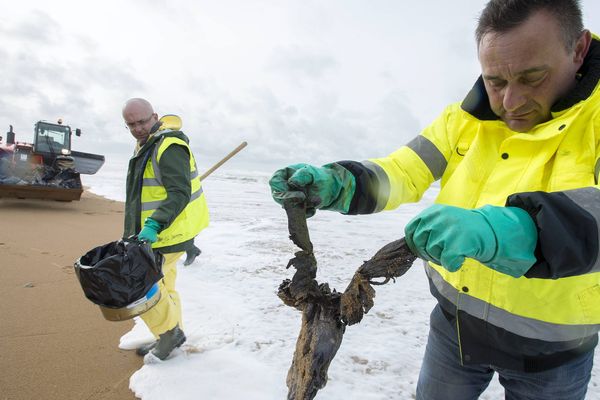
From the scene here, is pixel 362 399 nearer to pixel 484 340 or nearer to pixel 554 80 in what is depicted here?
pixel 484 340

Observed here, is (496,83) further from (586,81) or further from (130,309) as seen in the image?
(130,309)

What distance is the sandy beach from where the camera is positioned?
2.65 metres

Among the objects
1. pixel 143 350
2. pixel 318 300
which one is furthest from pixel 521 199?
pixel 143 350

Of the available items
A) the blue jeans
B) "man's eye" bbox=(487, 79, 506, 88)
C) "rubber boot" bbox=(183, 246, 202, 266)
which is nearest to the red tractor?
"rubber boot" bbox=(183, 246, 202, 266)

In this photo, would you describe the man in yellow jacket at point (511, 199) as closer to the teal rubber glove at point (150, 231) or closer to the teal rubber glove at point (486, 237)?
the teal rubber glove at point (486, 237)

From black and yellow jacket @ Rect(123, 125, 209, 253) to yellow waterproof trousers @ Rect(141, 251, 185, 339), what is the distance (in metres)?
0.20

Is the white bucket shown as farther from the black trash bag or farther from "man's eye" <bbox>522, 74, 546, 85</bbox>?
"man's eye" <bbox>522, 74, 546, 85</bbox>

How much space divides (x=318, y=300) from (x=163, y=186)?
213 centimetres

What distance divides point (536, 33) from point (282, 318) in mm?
3659

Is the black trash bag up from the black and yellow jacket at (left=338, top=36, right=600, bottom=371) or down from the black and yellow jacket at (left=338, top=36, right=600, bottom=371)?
down

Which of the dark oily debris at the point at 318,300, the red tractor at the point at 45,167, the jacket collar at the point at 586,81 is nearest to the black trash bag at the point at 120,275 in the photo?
the dark oily debris at the point at 318,300

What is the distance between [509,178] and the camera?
131cm

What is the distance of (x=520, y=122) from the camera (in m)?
1.34

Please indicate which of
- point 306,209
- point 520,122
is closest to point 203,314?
point 306,209
